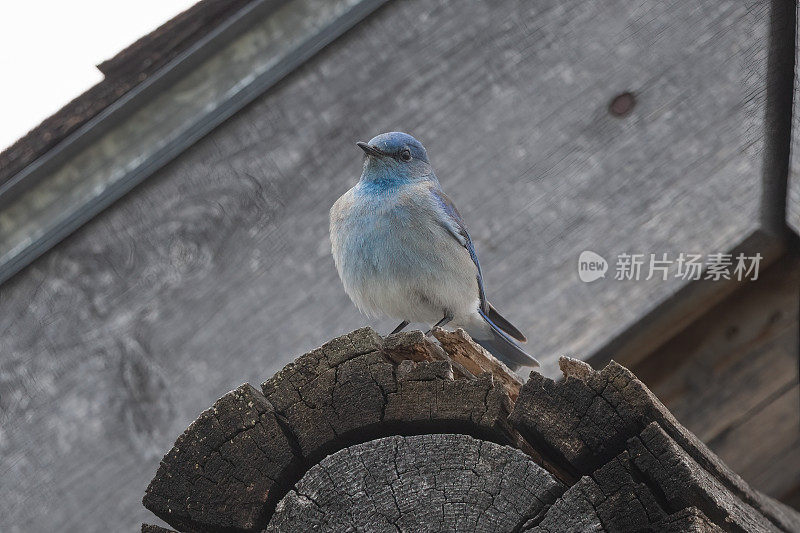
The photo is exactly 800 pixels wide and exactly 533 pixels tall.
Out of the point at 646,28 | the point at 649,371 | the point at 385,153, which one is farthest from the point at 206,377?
the point at 646,28

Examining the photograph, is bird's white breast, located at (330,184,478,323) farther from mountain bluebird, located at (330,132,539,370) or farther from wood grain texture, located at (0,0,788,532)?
wood grain texture, located at (0,0,788,532)

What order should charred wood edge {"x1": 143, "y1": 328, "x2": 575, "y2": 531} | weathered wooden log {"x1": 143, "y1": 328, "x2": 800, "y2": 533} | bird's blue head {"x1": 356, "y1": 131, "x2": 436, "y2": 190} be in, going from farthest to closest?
bird's blue head {"x1": 356, "y1": 131, "x2": 436, "y2": 190} → charred wood edge {"x1": 143, "y1": 328, "x2": 575, "y2": 531} → weathered wooden log {"x1": 143, "y1": 328, "x2": 800, "y2": 533}

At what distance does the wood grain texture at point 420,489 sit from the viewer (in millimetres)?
1782

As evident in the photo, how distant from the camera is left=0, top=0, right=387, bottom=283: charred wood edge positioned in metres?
3.53

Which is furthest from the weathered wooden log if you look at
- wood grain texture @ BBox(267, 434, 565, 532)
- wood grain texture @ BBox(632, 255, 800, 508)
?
wood grain texture @ BBox(632, 255, 800, 508)

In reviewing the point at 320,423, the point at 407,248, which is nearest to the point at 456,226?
the point at 407,248

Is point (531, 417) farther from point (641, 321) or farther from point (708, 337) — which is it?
point (708, 337)

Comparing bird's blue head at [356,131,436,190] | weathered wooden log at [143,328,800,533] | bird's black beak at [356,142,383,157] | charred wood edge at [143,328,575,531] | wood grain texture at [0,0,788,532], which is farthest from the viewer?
bird's blue head at [356,131,436,190]

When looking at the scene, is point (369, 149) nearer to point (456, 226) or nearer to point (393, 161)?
point (393, 161)

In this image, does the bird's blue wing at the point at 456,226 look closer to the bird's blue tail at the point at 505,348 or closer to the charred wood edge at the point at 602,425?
the bird's blue tail at the point at 505,348

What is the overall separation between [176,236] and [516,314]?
1.39 metres

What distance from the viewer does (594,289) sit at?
348 centimetres

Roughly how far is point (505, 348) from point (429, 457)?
2.00 meters

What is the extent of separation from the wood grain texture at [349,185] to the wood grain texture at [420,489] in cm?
165
